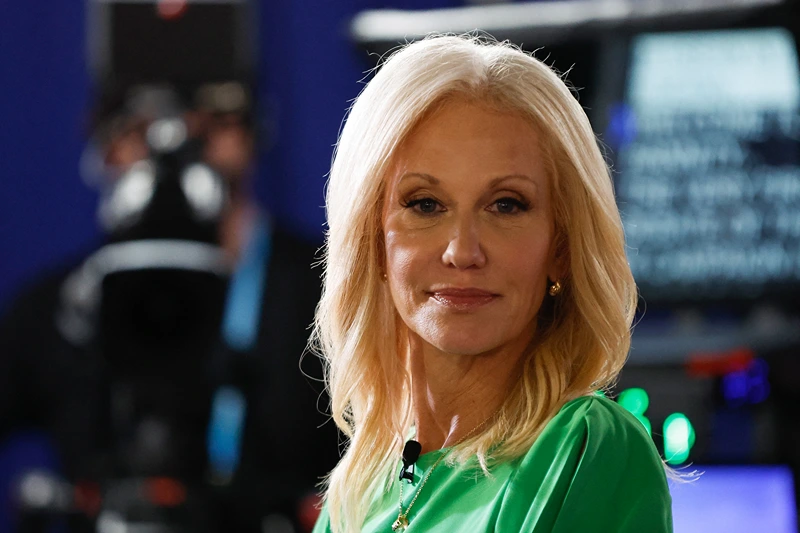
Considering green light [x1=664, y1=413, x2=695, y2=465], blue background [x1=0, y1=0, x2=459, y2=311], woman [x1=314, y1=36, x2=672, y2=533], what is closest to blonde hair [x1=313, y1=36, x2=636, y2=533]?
woman [x1=314, y1=36, x2=672, y2=533]

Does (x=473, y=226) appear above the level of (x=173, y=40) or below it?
below

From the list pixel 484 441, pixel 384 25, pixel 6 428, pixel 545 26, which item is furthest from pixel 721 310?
pixel 484 441

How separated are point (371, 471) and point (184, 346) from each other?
3.25 feet

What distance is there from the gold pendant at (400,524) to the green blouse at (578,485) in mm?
75

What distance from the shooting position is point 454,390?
1.26m

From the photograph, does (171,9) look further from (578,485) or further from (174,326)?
(578,485)

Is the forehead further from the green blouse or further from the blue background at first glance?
the blue background

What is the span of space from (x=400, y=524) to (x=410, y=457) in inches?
2.8

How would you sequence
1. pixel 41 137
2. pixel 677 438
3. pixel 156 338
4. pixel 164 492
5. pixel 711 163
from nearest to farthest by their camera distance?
pixel 677 438, pixel 164 492, pixel 156 338, pixel 711 163, pixel 41 137

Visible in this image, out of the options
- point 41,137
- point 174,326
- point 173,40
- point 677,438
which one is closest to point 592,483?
point 677,438

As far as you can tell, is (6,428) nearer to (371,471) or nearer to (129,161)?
(129,161)

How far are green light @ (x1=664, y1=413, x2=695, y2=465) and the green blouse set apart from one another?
0.59m

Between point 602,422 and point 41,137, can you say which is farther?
point 41,137

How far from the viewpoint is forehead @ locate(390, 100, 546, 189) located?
1.17 m
